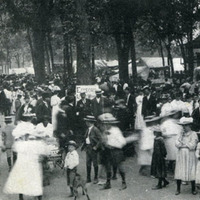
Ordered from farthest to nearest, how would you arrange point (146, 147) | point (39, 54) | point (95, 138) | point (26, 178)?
point (39, 54)
point (146, 147)
point (95, 138)
point (26, 178)

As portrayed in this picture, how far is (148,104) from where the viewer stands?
1537cm

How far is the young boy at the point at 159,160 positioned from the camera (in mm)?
10367

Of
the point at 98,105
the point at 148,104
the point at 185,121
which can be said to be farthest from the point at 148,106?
the point at 185,121

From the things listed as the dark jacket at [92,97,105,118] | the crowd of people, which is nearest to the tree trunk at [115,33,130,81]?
the crowd of people

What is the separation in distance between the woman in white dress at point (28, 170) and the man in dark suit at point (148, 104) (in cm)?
621

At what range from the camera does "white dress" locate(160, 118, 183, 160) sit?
11508 mm

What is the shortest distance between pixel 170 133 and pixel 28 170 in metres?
3.97

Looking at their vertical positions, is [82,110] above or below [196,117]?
above

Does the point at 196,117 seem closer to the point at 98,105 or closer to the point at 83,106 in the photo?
the point at 98,105

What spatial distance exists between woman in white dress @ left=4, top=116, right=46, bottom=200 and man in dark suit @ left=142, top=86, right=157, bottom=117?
20.4 feet

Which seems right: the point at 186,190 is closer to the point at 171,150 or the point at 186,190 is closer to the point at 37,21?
the point at 171,150

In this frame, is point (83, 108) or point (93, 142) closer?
→ point (93, 142)

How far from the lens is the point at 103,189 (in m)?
10.6

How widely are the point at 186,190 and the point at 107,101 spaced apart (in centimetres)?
599
